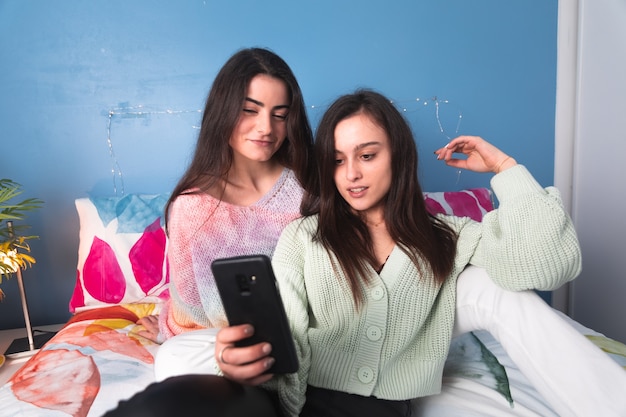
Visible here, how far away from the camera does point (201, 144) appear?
1.14 metres

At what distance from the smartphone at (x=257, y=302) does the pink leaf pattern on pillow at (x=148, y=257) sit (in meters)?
0.84

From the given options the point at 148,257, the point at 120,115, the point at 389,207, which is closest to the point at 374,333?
the point at 389,207

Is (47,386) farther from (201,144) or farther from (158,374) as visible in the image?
(201,144)

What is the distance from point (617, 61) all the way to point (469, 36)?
0.52 meters

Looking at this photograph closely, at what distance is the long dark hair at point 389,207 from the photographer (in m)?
0.89

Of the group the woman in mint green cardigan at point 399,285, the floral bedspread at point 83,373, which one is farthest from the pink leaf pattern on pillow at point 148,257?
the woman in mint green cardigan at point 399,285

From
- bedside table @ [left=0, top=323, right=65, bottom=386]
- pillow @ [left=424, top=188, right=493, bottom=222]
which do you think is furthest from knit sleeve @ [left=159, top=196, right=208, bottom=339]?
pillow @ [left=424, top=188, right=493, bottom=222]

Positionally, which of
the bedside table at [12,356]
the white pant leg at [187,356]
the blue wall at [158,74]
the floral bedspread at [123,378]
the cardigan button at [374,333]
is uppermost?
the blue wall at [158,74]

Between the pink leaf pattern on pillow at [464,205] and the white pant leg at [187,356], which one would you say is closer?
the white pant leg at [187,356]

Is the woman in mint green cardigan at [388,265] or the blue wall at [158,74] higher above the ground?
the blue wall at [158,74]

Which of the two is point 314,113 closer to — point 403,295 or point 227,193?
point 227,193

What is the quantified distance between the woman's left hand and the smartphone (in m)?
0.51

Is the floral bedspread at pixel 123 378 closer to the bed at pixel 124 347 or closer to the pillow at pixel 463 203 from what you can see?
the bed at pixel 124 347

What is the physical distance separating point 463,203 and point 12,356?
1437mm
